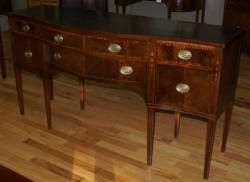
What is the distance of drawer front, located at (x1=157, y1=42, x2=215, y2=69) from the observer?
1.77 metres

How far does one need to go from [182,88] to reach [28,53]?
1119mm

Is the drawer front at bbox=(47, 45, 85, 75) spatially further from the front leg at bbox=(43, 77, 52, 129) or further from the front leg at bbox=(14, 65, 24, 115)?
the front leg at bbox=(14, 65, 24, 115)

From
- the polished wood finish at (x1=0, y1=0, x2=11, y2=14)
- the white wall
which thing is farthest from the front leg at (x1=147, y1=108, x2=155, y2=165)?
the polished wood finish at (x1=0, y1=0, x2=11, y2=14)

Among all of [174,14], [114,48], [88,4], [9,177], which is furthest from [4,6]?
[9,177]

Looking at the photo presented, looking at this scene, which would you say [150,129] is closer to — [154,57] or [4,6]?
[154,57]

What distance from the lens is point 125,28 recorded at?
204cm

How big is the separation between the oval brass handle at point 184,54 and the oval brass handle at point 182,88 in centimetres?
15

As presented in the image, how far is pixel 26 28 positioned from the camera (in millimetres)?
2373

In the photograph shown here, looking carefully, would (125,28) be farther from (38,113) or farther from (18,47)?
(38,113)

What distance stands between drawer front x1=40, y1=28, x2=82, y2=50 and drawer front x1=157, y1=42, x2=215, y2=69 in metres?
0.49

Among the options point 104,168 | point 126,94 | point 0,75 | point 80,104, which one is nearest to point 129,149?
point 104,168

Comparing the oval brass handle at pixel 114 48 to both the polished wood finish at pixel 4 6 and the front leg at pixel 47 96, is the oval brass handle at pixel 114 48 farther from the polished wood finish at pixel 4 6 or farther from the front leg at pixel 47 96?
the polished wood finish at pixel 4 6

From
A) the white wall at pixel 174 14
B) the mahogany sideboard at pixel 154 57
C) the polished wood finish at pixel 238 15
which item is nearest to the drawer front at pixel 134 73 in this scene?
the mahogany sideboard at pixel 154 57

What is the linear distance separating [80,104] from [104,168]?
2.77ft
